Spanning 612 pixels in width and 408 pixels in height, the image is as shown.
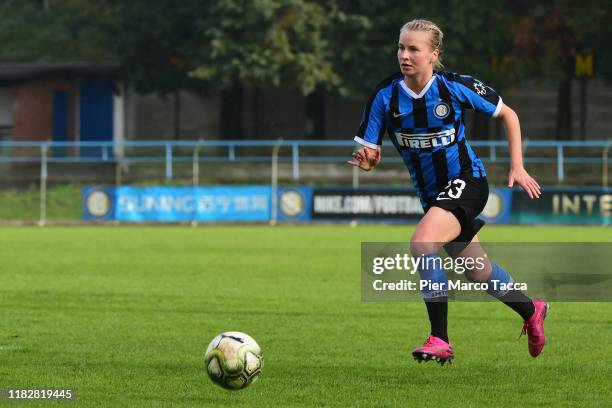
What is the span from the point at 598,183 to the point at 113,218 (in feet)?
40.7

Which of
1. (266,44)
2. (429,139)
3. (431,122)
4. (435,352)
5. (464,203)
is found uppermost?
(266,44)

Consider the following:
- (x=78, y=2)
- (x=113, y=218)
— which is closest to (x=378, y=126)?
(x=113, y=218)

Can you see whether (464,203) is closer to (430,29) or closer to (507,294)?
(507,294)

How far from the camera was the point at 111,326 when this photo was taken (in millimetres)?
10219

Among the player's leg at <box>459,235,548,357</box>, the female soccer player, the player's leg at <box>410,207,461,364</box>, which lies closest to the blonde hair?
the female soccer player

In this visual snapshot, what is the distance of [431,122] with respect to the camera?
25.9 feet

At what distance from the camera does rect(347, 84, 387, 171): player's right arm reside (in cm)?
793

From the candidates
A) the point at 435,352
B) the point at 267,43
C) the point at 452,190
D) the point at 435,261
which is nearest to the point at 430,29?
the point at 452,190

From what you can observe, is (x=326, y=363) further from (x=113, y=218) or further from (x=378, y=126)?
(x=113, y=218)

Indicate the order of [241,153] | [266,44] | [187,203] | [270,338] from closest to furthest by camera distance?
[270,338]
[187,203]
[241,153]
[266,44]

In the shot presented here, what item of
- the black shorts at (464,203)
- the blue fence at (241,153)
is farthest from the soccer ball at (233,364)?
the blue fence at (241,153)

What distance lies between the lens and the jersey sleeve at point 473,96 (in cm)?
793

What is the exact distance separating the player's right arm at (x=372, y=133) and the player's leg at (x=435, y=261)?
1.63 feet

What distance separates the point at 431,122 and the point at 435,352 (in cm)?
143
